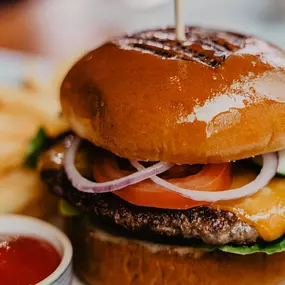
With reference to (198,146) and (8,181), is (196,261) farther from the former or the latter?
(8,181)

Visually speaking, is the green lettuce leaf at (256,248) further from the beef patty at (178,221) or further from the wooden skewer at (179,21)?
the wooden skewer at (179,21)

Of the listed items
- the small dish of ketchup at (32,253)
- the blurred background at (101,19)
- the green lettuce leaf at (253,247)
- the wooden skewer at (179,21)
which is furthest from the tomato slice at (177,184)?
the blurred background at (101,19)

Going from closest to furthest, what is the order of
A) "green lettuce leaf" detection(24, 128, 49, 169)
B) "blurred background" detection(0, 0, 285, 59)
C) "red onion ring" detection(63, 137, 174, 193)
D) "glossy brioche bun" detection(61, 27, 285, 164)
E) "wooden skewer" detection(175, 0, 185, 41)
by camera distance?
"glossy brioche bun" detection(61, 27, 285, 164) < "red onion ring" detection(63, 137, 174, 193) < "wooden skewer" detection(175, 0, 185, 41) < "green lettuce leaf" detection(24, 128, 49, 169) < "blurred background" detection(0, 0, 285, 59)

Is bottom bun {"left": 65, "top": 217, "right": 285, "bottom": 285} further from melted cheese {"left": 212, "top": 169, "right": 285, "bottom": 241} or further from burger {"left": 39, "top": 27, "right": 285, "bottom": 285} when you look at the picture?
melted cheese {"left": 212, "top": 169, "right": 285, "bottom": 241}

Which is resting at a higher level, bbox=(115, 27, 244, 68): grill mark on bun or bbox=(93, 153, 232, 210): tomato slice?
bbox=(115, 27, 244, 68): grill mark on bun

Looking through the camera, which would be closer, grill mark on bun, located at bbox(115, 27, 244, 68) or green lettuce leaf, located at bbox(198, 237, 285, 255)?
green lettuce leaf, located at bbox(198, 237, 285, 255)

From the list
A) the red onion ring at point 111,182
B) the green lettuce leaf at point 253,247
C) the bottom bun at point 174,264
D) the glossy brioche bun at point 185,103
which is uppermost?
the glossy brioche bun at point 185,103

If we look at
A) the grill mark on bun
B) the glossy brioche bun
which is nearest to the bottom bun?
the glossy brioche bun
